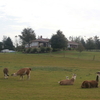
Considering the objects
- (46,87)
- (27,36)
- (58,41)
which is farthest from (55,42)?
(46,87)

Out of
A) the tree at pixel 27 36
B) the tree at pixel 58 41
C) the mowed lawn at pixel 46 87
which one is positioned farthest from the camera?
the tree at pixel 27 36

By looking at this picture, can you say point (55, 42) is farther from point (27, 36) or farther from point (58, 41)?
point (27, 36)

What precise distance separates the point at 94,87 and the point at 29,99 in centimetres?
678

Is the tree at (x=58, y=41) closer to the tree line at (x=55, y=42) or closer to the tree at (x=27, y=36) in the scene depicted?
the tree line at (x=55, y=42)

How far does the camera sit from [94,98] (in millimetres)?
11828

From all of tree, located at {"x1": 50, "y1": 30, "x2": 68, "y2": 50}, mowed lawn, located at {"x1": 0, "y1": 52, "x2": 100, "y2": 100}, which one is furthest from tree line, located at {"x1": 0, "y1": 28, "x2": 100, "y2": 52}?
mowed lawn, located at {"x1": 0, "y1": 52, "x2": 100, "y2": 100}

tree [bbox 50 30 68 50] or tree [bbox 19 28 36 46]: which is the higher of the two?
tree [bbox 19 28 36 46]

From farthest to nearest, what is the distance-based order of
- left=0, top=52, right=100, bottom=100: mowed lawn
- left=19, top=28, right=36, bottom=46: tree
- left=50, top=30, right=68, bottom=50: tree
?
left=19, top=28, right=36, bottom=46: tree
left=50, top=30, right=68, bottom=50: tree
left=0, top=52, right=100, bottom=100: mowed lawn

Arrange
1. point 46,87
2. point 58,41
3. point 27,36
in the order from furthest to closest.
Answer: point 27,36, point 58,41, point 46,87

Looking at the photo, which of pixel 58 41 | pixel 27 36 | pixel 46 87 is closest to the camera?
pixel 46 87

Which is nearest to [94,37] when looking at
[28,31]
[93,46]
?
[93,46]

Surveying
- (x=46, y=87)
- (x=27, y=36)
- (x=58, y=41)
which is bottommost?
(x=46, y=87)

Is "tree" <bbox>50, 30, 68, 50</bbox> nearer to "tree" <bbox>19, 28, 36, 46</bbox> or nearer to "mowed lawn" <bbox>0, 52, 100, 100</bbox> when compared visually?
"tree" <bbox>19, 28, 36, 46</bbox>

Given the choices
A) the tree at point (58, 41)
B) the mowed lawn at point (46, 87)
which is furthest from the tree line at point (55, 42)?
the mowed lawn at point (46, 87)
